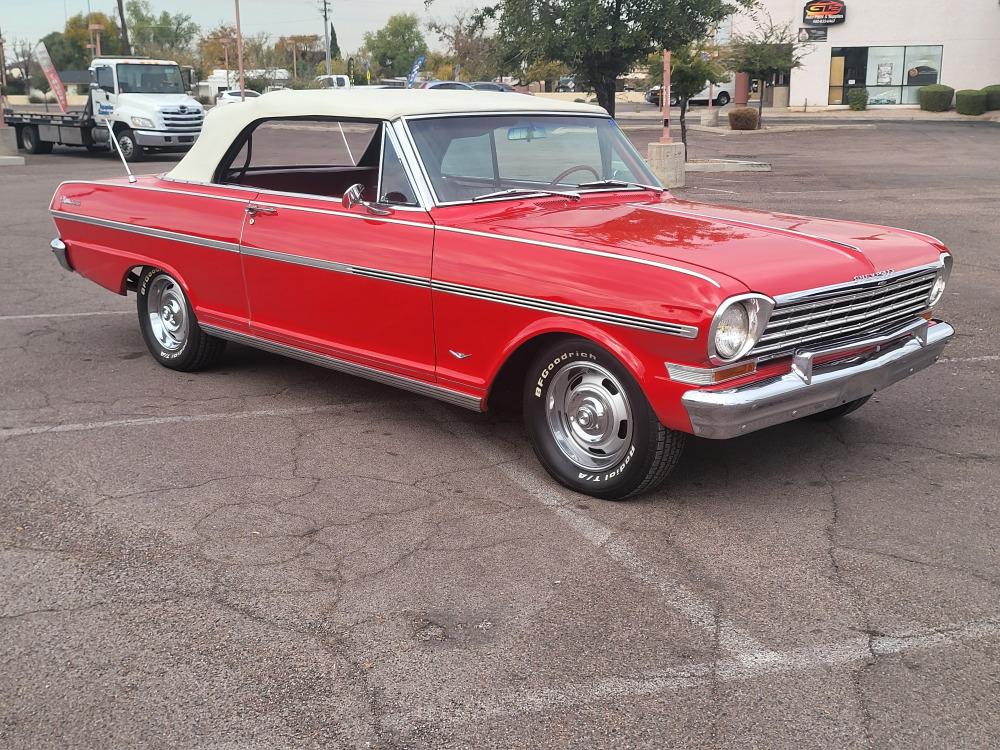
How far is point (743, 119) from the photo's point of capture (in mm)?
36312

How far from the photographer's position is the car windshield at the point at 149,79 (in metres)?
25.3

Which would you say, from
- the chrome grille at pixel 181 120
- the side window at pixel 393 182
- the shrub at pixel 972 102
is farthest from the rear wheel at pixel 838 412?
the shrub at pixel 972 102

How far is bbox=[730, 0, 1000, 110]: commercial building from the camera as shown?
47625mm

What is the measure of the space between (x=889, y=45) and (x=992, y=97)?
7.02 m

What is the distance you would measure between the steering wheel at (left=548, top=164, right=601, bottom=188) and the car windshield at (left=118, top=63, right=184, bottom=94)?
72.9ft

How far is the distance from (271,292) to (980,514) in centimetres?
366

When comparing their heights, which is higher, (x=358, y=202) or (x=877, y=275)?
(x=358, y=202)

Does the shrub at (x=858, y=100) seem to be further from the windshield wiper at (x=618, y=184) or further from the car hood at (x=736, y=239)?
the car hood at (x=736, y=239)

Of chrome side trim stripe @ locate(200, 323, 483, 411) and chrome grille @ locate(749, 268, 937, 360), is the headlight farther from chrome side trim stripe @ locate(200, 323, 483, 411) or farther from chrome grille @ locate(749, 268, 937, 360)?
chrome side trim stripe @ locate(200, 323, 483, 411)

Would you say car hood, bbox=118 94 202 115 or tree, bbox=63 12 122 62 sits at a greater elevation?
tree, bbox=63 12 122 62

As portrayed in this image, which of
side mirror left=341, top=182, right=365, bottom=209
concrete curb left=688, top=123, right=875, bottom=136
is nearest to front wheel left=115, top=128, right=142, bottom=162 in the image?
concrete curb left=688, top=123, right=875, bottom=136

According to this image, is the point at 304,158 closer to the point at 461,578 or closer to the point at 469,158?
the point at 469,158

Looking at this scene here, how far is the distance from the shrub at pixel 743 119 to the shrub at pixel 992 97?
12.7 meters

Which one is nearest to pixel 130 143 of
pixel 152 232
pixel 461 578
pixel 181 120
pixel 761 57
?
pixel 181 120
